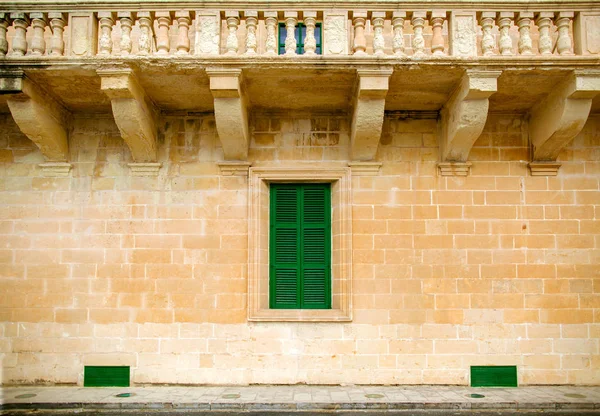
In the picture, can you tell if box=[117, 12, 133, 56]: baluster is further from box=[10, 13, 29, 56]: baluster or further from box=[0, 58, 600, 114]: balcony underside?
box=[10, 13, 29, 56]: baluster

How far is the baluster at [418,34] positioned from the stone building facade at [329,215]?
32 millimetres

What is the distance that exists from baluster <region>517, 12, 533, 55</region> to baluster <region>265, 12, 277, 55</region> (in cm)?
332

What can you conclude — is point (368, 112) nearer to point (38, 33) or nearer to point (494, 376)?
point (494, 376)

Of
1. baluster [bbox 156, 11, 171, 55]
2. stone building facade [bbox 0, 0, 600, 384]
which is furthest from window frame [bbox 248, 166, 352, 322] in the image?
baluster [bbox 156, 11, 171, 55]

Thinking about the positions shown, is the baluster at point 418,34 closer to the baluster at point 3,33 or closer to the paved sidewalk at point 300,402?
the paved sidewalk at point 300,402

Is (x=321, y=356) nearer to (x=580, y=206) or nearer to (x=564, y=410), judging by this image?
(x=564, y=410)

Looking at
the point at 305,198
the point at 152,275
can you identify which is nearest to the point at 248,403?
the point at 152,275

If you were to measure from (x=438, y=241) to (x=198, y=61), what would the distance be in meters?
4.34

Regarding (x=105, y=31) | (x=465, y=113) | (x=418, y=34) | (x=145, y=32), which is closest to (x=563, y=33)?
(x=465, y=113)

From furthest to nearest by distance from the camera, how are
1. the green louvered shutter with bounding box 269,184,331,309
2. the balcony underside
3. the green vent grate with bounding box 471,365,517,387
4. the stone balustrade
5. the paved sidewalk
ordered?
the green louvered shutter with bounding box 269,184,331,309 < the green vent grate with bounding box 471,365,517,387 < the stone balustrade < the balcony underside < the paved sidewalk

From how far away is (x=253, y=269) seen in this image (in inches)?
294

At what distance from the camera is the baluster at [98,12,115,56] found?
21.9ft

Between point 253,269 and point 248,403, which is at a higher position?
point 253,269

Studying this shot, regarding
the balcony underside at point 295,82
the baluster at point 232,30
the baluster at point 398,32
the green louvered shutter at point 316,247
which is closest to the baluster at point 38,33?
the balcony underside at point 295,82
